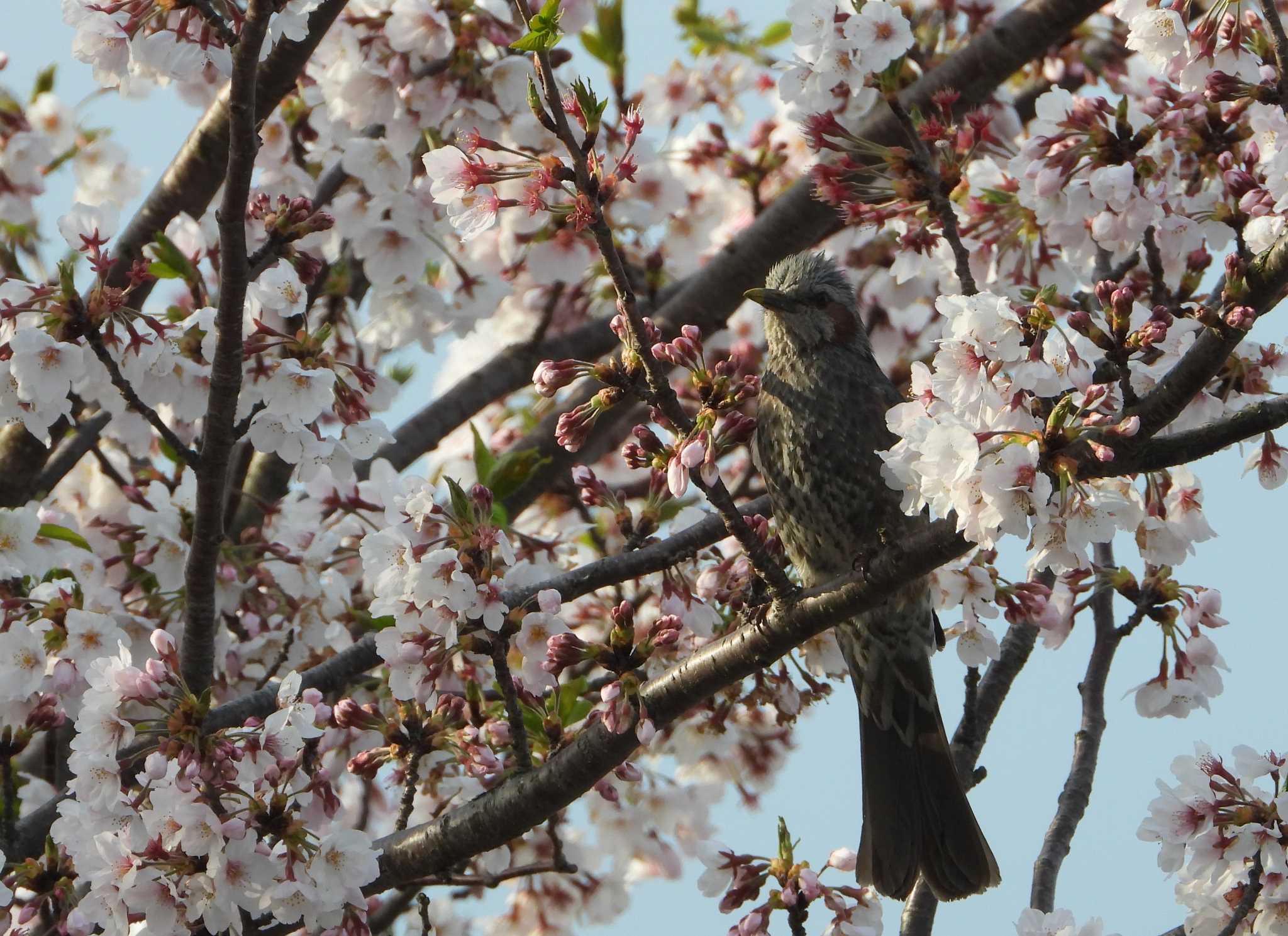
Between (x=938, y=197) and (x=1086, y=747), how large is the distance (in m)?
1.47

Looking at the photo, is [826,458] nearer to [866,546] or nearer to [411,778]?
[866,546]

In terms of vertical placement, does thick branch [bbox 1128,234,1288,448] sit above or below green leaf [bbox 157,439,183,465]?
below

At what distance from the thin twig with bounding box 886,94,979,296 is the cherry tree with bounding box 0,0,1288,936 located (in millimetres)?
15

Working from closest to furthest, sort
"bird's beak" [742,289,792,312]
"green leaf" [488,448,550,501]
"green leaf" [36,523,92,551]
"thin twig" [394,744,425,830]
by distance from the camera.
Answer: "thin twig" [394,744,425,830] < "green leaf" [36,523,92,551] < "green leaf" [488,448,550,501] < "bird's beak" [742,289,792,312]

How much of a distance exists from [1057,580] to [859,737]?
81 centimetres

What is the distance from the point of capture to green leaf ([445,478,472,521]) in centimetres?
251

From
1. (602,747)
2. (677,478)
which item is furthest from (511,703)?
(677,478)

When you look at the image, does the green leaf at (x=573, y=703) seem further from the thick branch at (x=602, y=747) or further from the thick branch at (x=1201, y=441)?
the thick branch at (x=1201, y=441)

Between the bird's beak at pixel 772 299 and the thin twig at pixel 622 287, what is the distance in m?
1.20

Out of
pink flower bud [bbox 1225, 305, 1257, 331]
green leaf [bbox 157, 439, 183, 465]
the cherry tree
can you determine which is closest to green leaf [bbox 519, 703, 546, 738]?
the cherry tree

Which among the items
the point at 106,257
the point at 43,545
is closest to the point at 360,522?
the point at 43,545

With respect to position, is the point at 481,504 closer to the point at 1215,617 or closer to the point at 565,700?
the point at 565,700

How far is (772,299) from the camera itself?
3643 mm

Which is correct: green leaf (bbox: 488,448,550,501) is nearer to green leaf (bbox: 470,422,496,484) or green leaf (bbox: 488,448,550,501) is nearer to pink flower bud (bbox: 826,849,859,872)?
green leaf (bbox: 470,422,496,484)
